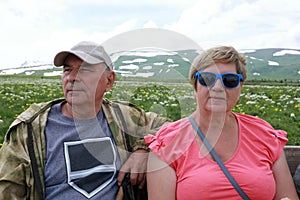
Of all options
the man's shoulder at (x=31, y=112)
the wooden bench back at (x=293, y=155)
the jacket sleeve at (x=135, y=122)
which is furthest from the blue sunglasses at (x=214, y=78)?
the man's shoulder at (x=31, y=112)

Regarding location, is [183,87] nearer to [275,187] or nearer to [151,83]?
[151,83]

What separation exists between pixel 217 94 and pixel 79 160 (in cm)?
97

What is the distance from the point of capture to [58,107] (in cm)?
285

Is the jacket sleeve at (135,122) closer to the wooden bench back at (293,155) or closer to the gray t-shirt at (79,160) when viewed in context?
the gray t-shirt at (79,160)

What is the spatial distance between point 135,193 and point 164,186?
36 cm

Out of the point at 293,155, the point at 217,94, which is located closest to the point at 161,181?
the point at 217,94

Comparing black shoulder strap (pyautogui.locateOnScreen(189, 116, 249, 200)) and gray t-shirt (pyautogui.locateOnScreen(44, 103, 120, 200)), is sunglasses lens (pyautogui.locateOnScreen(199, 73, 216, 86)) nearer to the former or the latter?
black shoulder strap (pyautogui.locateOnScreen(189, 116, 249, 200))

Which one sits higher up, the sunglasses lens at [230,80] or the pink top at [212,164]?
the sunglasses lens at [230,80]

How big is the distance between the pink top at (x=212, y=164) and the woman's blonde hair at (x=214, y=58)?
0.34m

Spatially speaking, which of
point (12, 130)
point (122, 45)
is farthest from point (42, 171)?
point (122, 45)

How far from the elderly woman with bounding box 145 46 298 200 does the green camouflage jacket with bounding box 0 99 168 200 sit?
21cm

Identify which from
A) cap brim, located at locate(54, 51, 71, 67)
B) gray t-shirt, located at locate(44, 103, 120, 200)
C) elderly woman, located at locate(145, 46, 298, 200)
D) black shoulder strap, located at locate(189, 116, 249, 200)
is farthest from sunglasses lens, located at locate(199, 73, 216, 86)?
cap brim, located at locate(54, 51, 71, 67)

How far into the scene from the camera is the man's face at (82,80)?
2691mm

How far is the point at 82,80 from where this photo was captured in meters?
2.69
